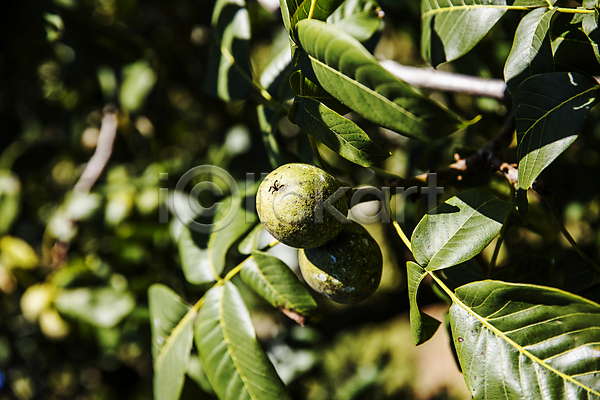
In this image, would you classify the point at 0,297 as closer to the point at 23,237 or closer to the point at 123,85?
the point at 23,237

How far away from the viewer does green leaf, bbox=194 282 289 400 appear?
0.81 metres

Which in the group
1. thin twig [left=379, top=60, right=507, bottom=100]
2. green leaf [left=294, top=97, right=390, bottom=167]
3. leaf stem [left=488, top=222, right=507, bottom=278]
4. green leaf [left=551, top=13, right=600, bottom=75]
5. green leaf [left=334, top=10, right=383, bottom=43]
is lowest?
leaf stem [left=488, top=222, right=507, bottom=278]

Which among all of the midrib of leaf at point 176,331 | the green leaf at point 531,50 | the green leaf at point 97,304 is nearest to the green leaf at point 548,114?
the green leaf at point 531,50

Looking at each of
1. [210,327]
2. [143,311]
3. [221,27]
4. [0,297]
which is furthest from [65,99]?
[210,327]

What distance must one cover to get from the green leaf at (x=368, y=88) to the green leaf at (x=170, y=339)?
28.0 inches

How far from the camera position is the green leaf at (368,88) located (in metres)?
0.46

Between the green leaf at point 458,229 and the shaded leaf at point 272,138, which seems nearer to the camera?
the green leaf at point 458,229

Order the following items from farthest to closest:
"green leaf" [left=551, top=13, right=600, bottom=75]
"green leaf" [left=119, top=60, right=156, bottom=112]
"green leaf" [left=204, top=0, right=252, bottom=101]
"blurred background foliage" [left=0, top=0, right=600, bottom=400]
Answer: "green leaf" [left=119, top=60, right=156, bottom=112] → "blurred background foliage" [left=0, top=0, right=600, bottom=400] → "green leaf" [left=204, top=0, right=252, bottom=101] → "green leaf" [left=551, top=13, right=600, bottom=75]

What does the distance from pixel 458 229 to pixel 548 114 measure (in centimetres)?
24

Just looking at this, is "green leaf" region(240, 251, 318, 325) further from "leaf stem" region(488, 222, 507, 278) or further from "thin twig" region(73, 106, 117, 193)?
"thin twig" region(73, 106, 117, 193)

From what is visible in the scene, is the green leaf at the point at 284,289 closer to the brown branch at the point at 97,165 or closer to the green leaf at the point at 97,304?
the green leaf at the point at 97,304

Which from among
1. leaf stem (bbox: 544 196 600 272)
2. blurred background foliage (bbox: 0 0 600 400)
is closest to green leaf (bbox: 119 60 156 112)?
blurred background foliage (bbox: 0 0 600 400)

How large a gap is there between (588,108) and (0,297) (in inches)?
102

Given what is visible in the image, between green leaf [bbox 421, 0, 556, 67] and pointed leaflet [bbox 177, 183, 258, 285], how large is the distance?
1.78 ft
